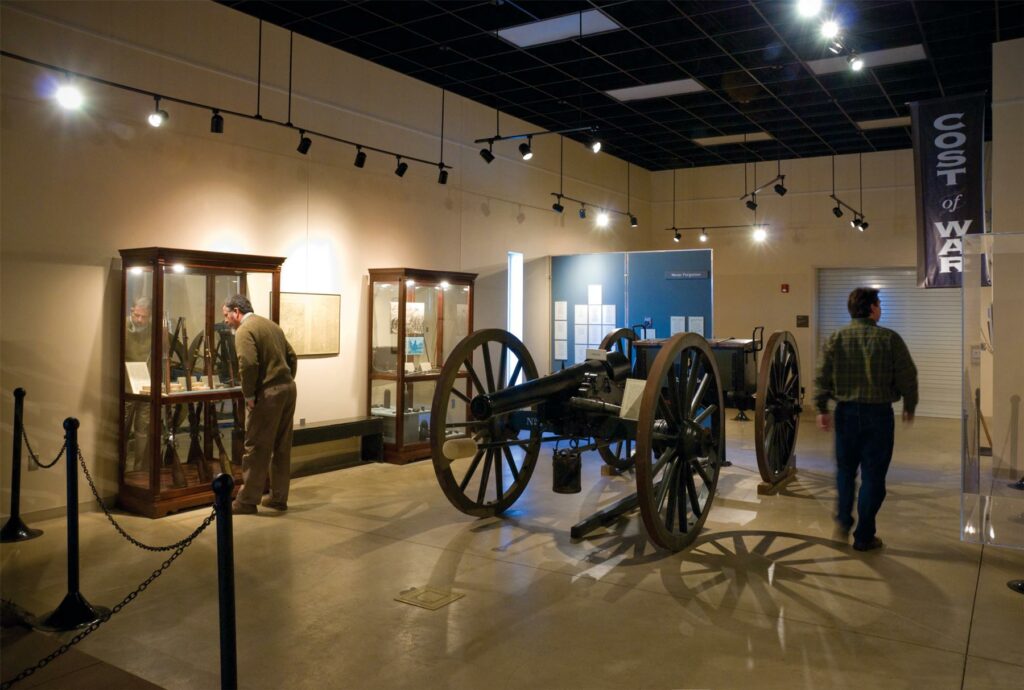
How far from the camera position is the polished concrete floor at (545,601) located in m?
3.49

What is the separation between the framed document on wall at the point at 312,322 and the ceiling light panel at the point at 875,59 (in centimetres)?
573

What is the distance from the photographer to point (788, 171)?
542 inches

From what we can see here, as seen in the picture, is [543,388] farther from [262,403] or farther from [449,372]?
[262,403]

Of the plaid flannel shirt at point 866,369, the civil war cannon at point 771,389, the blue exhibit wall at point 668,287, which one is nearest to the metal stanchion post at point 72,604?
the civil war cannon at point 771,389

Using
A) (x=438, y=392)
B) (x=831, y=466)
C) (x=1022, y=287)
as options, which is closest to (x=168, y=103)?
(x=438, y=392)

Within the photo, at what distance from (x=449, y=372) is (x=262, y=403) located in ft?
5.87

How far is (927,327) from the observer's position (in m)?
12.8

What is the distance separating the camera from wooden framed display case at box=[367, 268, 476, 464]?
8.35 meters

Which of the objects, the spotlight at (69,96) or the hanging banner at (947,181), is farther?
the hanging banner at (947,181)

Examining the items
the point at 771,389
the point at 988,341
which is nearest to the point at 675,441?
the point at 988,341

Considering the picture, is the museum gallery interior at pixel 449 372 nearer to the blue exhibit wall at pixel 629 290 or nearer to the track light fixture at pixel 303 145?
the blue exhibit wall at pixel 629 290

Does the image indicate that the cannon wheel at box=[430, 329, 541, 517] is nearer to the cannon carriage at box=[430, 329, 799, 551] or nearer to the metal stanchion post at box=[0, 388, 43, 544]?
the cannon carriage at box=[430, 329, 799, 551]

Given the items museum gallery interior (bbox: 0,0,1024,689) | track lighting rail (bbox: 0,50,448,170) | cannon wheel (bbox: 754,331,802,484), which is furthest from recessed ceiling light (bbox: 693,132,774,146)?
cannon wheel (bbox: 754,331,802,484)

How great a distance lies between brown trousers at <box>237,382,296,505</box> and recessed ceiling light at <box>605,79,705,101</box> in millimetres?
5799
